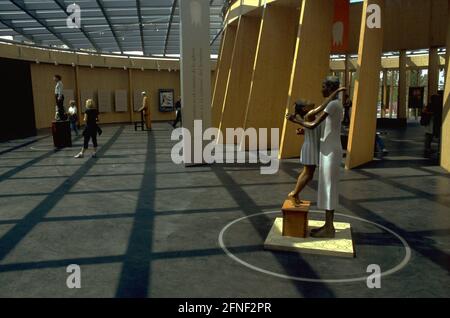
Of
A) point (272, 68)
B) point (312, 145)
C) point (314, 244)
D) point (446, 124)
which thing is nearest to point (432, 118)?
point (446, 124)

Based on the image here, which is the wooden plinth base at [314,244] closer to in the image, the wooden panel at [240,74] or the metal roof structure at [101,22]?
the wooden panel at [240,74]

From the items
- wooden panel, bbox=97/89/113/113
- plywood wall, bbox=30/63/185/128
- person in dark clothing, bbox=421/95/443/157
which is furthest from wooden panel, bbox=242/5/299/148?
wooden panel, bbox=97/89/113/113

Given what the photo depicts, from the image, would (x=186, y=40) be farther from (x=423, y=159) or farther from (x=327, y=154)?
(x=423, y=159)

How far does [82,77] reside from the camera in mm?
27750

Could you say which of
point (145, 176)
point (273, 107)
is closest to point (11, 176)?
point (145, 176)

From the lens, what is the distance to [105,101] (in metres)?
29.6

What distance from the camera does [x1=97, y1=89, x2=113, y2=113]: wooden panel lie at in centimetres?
2914

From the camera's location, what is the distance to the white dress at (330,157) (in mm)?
5391

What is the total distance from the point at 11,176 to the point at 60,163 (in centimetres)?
201

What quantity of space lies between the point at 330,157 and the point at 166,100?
2945 centimetres

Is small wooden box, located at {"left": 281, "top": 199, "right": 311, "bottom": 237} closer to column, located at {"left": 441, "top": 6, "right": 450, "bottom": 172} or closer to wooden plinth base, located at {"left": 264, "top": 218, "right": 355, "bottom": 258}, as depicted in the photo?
wooden plinth base, located at {"left": 264, "top": 218, "right": 355, "bottom": 258}

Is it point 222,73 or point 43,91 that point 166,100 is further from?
point 222,73

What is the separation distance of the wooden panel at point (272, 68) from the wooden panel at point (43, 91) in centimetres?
1525
